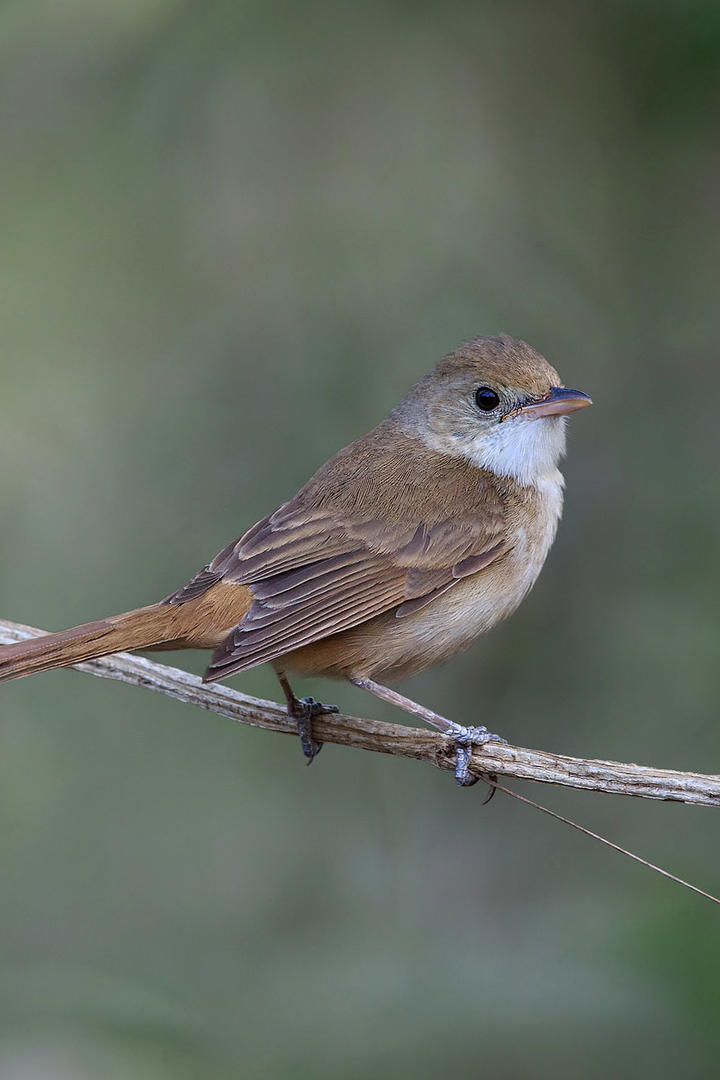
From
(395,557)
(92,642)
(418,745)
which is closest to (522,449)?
(395,557)

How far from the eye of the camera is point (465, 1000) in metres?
3.37

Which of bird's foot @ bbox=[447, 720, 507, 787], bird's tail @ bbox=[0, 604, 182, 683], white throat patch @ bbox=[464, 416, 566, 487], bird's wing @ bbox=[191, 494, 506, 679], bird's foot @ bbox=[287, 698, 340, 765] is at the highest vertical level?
white throat patch @ bbox=[464, 416, 566, 487]

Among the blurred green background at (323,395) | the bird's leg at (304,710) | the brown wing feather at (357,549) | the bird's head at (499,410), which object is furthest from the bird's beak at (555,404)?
the bird's leg at (304,710)

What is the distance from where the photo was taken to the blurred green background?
4.53 metres

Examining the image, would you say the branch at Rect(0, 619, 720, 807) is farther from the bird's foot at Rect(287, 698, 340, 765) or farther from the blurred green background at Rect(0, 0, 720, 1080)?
the blurred green background at Rect(0, 0, 720, 1080)

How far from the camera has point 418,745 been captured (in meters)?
3.20

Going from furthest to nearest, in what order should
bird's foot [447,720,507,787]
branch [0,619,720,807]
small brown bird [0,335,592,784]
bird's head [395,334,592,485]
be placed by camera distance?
bird's head [395,334,592,485] < small brown bird [0,335,592,784] < bird's foot [447,720,507,787] < branch [0,619,720,807]

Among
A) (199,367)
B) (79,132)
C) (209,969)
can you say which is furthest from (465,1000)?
(79,132)

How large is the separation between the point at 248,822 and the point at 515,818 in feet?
3.68

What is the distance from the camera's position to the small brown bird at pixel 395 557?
3438 mm

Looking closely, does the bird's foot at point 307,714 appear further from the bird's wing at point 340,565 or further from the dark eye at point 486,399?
the dark eye at point 486,399

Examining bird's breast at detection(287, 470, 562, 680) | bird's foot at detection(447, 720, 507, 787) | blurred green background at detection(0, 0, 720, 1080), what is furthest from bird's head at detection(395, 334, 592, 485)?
bird's foot at detection(447, 720, 507, 787)

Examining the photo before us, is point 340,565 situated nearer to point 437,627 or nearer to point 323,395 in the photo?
point 437,627

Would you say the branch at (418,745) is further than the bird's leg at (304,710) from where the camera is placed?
No
